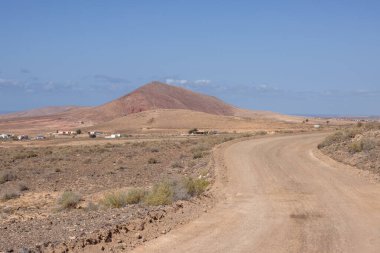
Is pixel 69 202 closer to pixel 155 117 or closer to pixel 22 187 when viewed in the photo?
pixel 22 187

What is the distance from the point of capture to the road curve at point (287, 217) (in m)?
10.8

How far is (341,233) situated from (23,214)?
11.6m

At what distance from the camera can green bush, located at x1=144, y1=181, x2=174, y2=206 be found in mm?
15875

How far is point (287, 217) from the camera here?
45.4ft

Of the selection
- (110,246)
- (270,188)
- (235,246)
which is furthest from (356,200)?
(110,246)

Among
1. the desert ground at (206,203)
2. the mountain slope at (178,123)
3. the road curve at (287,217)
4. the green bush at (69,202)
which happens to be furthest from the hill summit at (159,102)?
the green bush at (69,202)

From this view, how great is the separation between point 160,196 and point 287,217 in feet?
13.7

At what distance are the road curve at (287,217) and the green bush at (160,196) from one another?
158 centimetres

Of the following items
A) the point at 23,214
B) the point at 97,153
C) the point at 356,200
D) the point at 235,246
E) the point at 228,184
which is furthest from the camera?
the point at 97,153

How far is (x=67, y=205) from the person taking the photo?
19.6 meters

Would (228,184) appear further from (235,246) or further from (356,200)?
(235,246)

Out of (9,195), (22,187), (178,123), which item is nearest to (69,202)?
(9,195)

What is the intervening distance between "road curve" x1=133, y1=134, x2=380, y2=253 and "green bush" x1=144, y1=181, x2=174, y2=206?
1580 millimetres

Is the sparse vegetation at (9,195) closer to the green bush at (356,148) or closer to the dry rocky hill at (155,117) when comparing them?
the green bush at (356,148)
